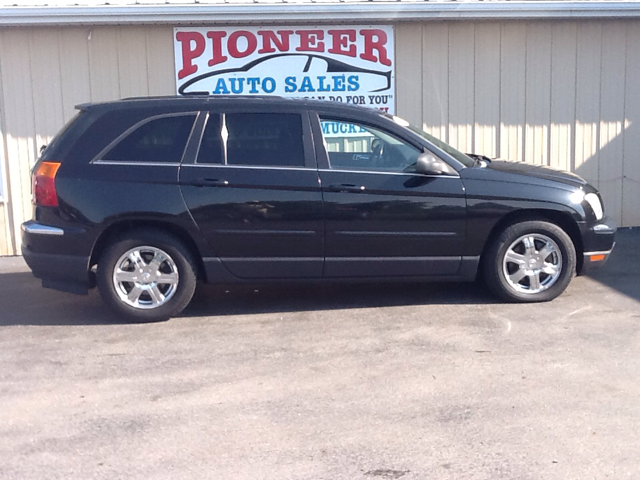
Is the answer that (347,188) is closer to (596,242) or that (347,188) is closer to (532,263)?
(532,263)

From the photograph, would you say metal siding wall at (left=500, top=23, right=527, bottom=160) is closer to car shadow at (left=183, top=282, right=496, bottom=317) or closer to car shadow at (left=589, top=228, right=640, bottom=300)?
car shadow at (left=589, top=228, right=640, bottom=300)

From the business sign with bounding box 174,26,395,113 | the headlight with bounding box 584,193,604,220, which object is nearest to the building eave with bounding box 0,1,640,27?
the business sign with bounding box 174,26,395,113

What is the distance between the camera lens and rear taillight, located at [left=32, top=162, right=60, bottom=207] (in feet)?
21.0

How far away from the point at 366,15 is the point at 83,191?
424cm

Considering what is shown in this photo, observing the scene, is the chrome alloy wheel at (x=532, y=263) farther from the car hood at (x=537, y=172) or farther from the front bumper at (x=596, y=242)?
the car hood at (x=537, y=172)

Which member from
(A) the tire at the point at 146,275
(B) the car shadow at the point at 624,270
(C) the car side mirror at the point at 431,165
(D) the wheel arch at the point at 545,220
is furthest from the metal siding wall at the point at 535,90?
(A) the tire at the point at 146,275

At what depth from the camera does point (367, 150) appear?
6.71 meters

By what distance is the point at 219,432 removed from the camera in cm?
446

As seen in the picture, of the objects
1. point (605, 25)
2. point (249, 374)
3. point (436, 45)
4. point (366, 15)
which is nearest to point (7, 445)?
point (249, 374)

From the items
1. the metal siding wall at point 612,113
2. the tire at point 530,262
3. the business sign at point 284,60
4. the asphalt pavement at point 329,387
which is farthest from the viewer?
the metal siding wall at point 612,113

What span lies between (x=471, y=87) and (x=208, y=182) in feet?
15.1

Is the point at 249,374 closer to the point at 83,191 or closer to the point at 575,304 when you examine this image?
the point at 83,191

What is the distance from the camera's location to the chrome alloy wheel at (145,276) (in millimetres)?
6469

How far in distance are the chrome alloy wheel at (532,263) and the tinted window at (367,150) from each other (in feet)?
3.88
